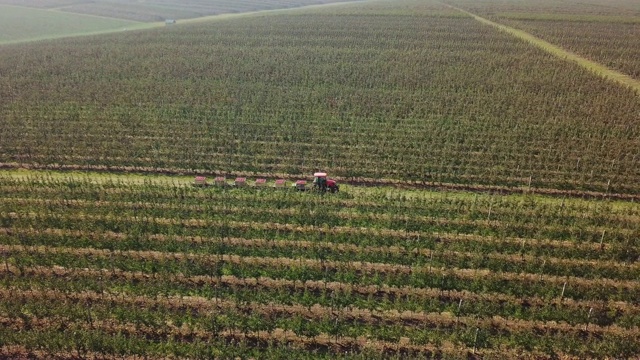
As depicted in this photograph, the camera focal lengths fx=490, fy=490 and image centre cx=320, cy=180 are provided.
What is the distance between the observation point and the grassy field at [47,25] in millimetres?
89250

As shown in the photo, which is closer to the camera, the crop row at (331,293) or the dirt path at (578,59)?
the crop row at (331,293)

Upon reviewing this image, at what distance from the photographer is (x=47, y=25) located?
99000 mm

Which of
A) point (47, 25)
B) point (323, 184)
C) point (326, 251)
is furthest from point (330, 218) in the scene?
→ point (47, 25)

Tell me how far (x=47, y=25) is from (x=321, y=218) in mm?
A: 97411

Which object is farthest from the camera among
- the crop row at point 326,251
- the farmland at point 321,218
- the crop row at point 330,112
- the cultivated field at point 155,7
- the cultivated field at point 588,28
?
the cultivated field at point 155,7

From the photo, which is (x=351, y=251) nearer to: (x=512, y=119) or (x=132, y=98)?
(x=512, y=119)

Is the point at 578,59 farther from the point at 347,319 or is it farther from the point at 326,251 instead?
the point at 347,319

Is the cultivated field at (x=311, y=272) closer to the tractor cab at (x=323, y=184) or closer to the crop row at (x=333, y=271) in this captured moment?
the crop row at (x=333, y=271)

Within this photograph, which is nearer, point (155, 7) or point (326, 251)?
point (326, 251)

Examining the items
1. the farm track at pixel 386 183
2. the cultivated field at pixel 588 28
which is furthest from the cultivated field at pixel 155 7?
the farm track at pixel 386 183

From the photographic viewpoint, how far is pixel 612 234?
2455 centimetres

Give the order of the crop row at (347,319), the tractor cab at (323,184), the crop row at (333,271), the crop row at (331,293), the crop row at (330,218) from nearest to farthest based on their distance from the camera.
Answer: the crop row at (347,319)
the crop row at (331,293)
the crop row at (333,271)
the crop row at (330,218)
the tractor cab at (323,184)

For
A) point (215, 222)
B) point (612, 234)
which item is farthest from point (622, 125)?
point (215, 222)

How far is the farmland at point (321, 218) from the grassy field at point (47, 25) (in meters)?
44.0
